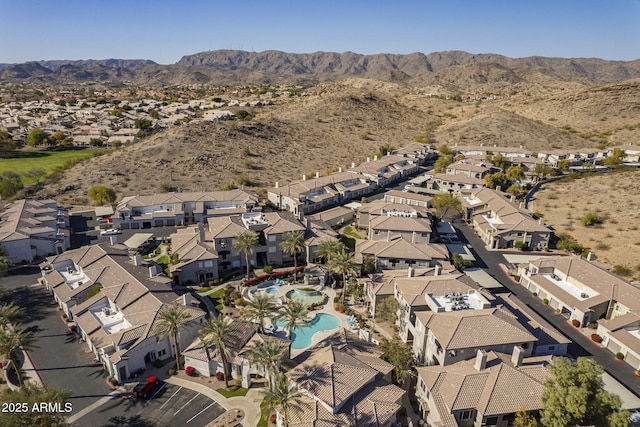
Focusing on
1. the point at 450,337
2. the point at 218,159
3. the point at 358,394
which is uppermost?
the point at 218,159

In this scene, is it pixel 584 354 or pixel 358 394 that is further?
pixel 584 354

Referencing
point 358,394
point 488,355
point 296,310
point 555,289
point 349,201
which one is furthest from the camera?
point 349,201

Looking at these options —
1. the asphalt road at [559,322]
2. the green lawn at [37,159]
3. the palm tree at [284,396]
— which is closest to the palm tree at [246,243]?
the palm tree at [284,396]

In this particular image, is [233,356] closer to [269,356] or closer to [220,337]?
[220,337]

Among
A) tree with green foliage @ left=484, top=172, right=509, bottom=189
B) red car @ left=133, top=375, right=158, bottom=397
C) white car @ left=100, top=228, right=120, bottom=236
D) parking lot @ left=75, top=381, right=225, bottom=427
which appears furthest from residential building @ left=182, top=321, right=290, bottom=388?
tree with green foliage @ left=484, top=172, right=509, bottom=189

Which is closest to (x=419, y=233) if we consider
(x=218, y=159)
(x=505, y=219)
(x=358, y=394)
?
(x=505, y=219)

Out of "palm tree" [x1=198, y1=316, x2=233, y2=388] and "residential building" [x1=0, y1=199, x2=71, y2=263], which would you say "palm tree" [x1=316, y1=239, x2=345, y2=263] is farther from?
"residential building" [x1=0, y1=199, x2=71, y2=263]

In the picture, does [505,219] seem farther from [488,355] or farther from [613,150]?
[613,150]
